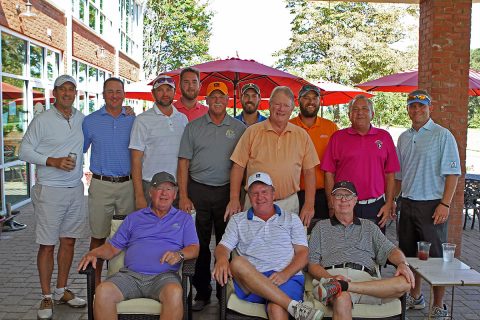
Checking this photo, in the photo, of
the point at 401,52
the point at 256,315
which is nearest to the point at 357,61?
the point at 401,52

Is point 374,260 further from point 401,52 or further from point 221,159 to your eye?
point 401,52

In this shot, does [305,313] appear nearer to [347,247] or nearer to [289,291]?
[289,291]

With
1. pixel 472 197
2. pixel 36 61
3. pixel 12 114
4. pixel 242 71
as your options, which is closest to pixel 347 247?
pixel 242 71

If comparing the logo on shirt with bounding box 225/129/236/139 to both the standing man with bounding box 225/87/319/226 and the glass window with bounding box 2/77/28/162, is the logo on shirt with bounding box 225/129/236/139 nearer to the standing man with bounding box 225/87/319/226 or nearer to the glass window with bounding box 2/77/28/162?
the standing man with bounding box 225/87/319/226

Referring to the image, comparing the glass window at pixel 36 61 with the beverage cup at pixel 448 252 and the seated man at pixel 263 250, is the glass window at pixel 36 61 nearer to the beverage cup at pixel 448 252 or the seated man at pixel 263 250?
the seated man at pixel 263 250

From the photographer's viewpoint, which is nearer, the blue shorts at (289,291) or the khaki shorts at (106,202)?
the blue shorts at (289,291)

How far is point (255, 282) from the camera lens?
137 inches

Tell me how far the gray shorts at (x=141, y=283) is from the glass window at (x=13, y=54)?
6392mm

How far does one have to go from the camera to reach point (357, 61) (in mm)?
20703

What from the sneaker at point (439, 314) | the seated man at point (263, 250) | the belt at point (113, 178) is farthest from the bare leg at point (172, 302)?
the sneaker at point (439, 314)

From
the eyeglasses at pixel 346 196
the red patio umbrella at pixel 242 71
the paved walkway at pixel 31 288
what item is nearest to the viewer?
the eyeglasses at pixel 346 196

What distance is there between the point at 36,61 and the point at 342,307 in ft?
29.7

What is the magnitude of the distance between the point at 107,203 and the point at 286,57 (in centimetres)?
1974

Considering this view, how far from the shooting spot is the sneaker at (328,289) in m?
3.26
